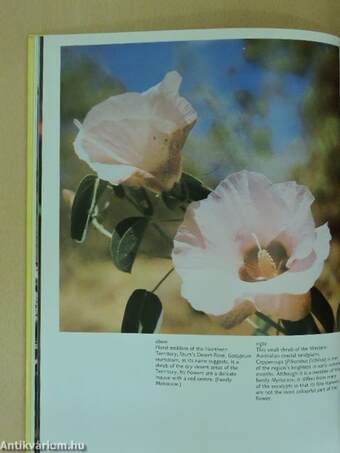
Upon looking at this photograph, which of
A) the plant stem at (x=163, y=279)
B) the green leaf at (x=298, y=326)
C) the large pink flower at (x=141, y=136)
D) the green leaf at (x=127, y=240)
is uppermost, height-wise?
the large pink flower at (x=141, y=136)

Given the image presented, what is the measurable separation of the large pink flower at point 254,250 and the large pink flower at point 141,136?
46 mm

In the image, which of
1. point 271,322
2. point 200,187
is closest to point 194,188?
point 200,187

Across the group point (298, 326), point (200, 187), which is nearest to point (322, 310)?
point (298, 326)

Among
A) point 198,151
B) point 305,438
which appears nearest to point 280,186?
point 198,151

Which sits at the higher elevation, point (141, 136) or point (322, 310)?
point (141, 136)

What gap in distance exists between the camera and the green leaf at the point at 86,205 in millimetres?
373

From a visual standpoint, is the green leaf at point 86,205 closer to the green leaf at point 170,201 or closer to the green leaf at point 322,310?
the green leaf at point 170,201

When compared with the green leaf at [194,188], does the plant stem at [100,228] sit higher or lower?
lower

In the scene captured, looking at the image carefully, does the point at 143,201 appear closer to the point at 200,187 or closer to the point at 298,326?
the point at 200,187

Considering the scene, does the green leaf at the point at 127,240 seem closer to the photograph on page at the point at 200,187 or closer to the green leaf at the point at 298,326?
the photograph on page at the point at 200,187

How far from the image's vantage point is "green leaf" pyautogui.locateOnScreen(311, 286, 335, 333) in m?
0.36

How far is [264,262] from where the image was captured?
36 centimetres

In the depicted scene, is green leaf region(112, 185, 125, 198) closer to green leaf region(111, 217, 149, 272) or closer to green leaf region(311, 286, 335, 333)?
green leaf region(111, 217, 149, 272)

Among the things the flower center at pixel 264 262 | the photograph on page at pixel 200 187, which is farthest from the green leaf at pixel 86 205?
the flower center at pixel 264 262
